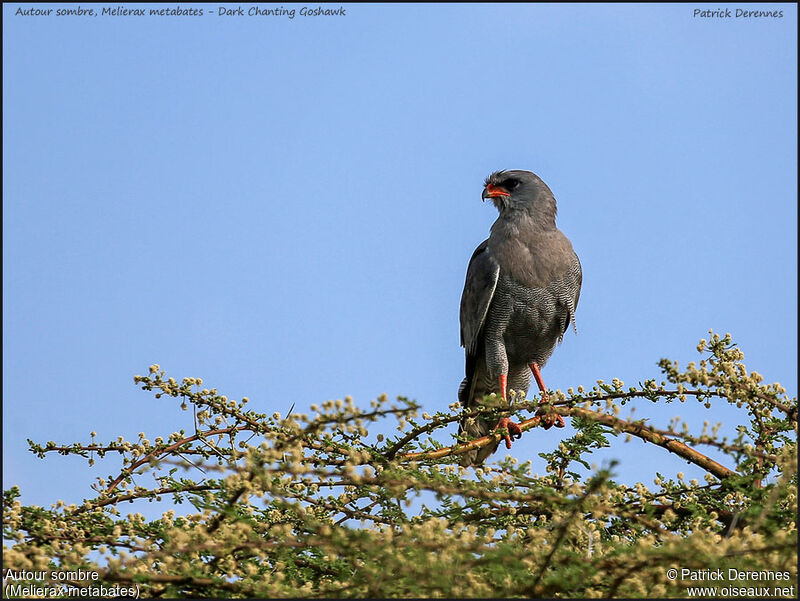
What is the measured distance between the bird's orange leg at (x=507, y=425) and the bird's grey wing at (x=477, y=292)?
398 mm

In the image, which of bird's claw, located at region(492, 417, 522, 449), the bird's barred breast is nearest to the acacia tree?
bird's claw, located at region(492, 417, 522, 449)

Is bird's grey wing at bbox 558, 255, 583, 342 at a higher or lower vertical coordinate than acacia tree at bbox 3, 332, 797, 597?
higher

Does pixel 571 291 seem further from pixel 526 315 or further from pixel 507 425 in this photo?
pixel 507 425

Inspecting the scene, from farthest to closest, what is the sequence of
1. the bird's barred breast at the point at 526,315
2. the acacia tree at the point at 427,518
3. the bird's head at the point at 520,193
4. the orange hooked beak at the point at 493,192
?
the orange hooked beak at the point at 493,192
the bird's head at the point at 520,193
the bird's barred breast at the point at 526,315
the acacia tree at the point at 427,518

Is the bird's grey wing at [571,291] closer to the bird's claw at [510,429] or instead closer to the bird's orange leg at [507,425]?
the bird's orange leg at [507,425]

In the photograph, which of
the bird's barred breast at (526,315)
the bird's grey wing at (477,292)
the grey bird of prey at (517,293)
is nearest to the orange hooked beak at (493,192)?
the grey bird of prey at (517,293)

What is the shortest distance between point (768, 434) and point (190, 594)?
3.00 metres

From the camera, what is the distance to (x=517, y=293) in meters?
7.22

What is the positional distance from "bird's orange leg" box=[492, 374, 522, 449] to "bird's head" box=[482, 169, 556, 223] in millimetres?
1480

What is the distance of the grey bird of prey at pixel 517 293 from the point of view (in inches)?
285

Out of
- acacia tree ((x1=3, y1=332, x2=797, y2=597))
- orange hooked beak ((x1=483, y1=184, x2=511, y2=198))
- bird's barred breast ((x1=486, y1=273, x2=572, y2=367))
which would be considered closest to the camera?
acacia tree ((x1=3, y1=332, x2=797, y2=597))

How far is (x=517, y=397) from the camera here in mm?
4500

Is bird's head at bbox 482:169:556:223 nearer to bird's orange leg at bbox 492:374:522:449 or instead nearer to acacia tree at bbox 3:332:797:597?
bird's orange leg at bbox 492:374:522:449

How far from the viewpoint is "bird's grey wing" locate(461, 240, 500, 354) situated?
24.0ft
